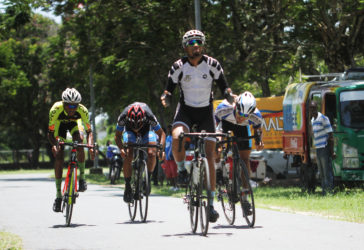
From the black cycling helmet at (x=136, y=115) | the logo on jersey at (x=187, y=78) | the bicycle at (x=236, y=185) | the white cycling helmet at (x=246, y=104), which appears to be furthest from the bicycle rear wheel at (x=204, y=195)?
the black cycling helmet at (x=136, y=115)

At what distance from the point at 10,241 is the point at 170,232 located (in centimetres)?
190

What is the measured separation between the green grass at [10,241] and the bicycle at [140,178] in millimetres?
2013

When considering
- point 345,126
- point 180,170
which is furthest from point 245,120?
point 345,126

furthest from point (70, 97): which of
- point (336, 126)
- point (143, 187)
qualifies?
point (336, 126)

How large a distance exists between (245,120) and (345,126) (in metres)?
7.40

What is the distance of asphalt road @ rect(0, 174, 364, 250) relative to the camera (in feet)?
26.5

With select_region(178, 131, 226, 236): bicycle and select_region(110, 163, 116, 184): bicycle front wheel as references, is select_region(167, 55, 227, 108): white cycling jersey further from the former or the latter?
select_region(110, 163, 116, 184): bicycle front wheel

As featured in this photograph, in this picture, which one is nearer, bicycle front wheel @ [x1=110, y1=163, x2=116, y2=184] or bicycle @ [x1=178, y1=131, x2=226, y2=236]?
bicycle @ [x1=178, y1=131, x2=226, y2=236]

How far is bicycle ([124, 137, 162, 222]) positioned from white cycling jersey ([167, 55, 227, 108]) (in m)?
1.78

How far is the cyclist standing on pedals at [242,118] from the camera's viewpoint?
1015 cm

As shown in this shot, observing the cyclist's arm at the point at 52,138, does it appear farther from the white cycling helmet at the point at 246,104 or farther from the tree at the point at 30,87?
Answer: the tree at the point at 30,87

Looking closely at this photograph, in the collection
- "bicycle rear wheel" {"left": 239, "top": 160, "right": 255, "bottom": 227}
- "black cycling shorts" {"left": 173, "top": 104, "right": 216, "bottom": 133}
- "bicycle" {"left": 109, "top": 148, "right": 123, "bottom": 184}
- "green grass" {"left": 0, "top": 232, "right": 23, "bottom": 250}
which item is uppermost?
"black cycling shorts" {"left": 173, "top": 104, "right": 216, "bottom": 133}

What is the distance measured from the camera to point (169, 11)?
81.4 feet

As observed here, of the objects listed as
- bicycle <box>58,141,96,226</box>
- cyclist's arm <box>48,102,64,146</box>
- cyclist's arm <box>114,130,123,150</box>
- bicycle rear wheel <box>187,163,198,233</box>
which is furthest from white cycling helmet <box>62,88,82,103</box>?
bicycle rear wheel <box>187,163,198,233</box>
